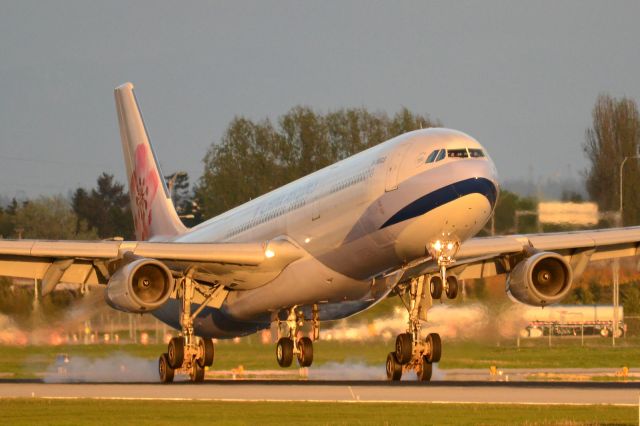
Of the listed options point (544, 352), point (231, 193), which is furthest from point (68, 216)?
point (544, 352)

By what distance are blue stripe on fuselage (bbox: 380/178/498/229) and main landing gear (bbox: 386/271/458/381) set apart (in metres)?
4.48

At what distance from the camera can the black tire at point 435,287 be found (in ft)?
131

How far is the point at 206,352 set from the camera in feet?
141

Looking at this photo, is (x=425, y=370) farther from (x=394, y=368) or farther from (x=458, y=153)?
(x=458, y=153)

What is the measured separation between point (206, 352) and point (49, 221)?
102 meters

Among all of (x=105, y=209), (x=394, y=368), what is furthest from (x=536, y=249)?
(x=105, y=209)

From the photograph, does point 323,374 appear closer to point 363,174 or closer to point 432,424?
point 363,174

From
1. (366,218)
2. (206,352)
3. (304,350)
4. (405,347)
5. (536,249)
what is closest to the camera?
(366,218)

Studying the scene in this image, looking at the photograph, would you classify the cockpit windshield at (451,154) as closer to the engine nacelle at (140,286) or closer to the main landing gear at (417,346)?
the main landing gear at (417,346)

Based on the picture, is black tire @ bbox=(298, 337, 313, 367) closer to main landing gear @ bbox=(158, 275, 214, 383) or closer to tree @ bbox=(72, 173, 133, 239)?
main landing gear @ bbox=(158, 275, 214, 383)

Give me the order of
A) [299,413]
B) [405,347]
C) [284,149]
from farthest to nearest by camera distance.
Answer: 1. [284,149]
2. [405,347]
3. [299,413]

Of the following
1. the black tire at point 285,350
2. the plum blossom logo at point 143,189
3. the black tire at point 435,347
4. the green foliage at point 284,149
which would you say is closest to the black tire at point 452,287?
the black tire at point 435,347

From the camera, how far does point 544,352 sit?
6069 centimetres

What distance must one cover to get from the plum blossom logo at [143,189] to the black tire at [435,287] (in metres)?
16.3
